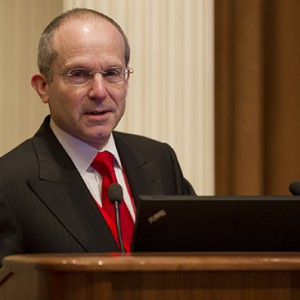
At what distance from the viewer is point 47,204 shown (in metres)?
2.80

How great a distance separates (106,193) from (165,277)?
4.20 ft

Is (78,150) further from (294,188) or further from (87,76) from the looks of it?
(294,188)

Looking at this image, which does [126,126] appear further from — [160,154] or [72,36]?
[72,36]

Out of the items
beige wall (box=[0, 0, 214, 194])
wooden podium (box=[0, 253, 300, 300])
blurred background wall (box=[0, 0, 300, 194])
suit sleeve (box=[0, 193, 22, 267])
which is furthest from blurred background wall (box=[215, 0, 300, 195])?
wooden podium (box=[0, 253, 300, 300])

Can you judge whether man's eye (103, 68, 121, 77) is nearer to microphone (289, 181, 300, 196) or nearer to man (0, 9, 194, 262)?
man (0, 9, 194, 262)

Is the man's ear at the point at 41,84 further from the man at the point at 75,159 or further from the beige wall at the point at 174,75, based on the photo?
the beige wall at the point at 174,75

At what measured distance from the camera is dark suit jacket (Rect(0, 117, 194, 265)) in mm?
2746

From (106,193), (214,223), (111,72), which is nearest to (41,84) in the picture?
(111,72)

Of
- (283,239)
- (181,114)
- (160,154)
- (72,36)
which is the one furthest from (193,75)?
(283,239)

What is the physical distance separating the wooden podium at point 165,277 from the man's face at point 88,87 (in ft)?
4.16

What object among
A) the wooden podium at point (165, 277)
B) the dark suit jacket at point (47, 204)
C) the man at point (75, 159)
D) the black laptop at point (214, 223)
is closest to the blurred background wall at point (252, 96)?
the man at point (75, 159)

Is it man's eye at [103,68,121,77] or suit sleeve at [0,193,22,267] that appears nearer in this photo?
suit sleeve at [0,193,22,267]

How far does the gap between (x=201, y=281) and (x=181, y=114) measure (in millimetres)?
2498

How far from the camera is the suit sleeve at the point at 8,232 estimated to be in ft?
8.80
